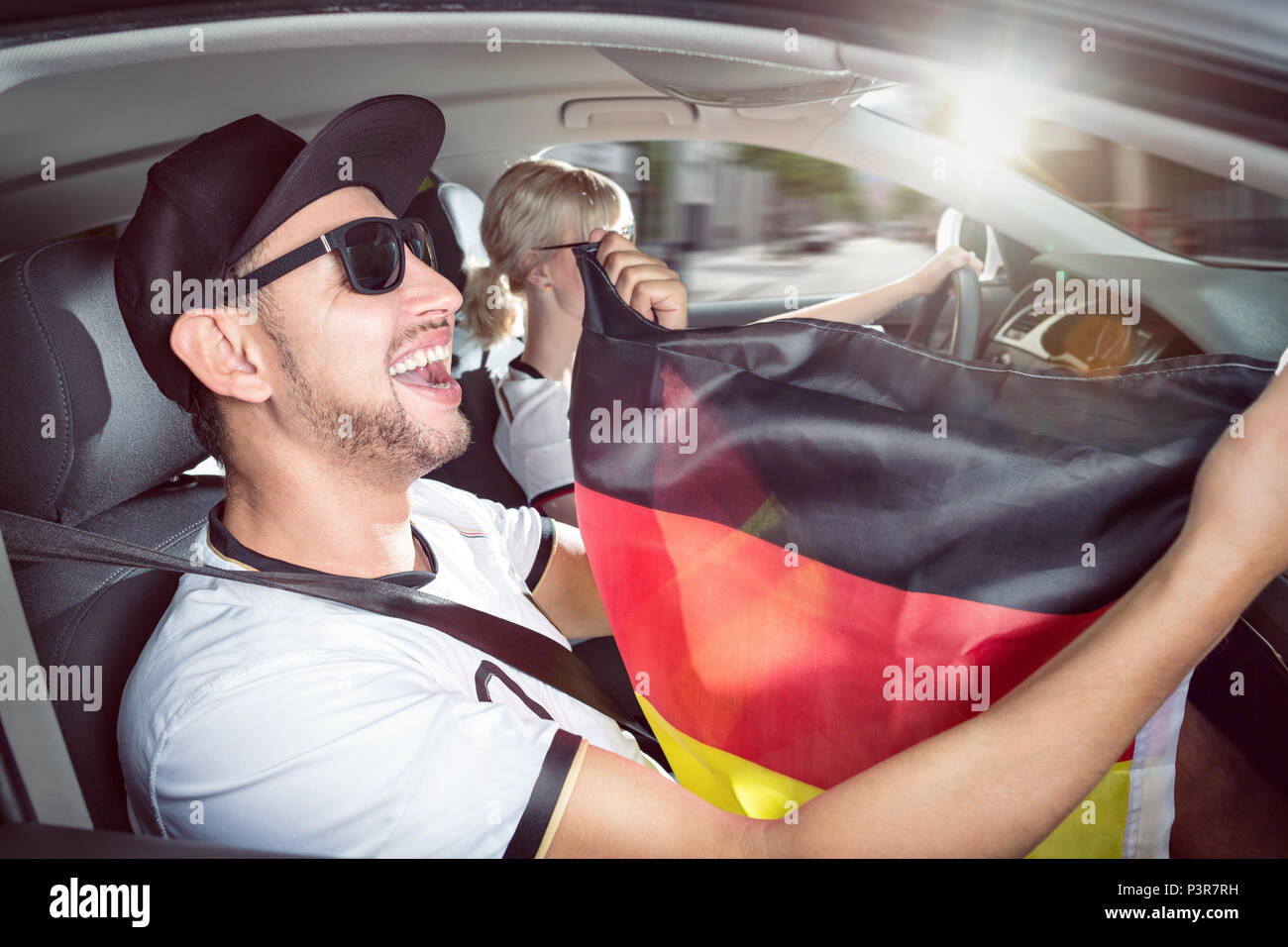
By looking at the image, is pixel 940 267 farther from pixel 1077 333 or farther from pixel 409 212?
pixel 409 212

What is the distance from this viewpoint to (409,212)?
267 cm

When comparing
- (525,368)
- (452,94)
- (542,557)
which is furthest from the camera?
(525,368)

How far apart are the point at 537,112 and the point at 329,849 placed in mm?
2133

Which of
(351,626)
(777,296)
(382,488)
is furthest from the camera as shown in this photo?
(777,296)

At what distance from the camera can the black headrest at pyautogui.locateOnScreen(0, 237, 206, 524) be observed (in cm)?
124

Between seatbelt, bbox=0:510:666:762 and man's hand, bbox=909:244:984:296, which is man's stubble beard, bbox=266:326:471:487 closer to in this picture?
seatbelt, bbox=0:510:666:762

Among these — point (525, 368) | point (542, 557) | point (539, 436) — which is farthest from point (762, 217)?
point (542, 557)

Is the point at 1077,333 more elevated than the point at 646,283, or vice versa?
the point at 646,283

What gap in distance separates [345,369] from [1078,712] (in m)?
1.01

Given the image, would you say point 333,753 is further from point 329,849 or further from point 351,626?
point 351,626

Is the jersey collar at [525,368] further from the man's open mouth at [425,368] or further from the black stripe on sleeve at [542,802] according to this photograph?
the black stripe on sleeve at [542,802]

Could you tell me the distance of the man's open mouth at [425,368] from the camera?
1.39 metres

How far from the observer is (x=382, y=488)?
4.53 ft

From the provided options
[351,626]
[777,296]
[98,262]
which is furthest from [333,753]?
[777,296]
